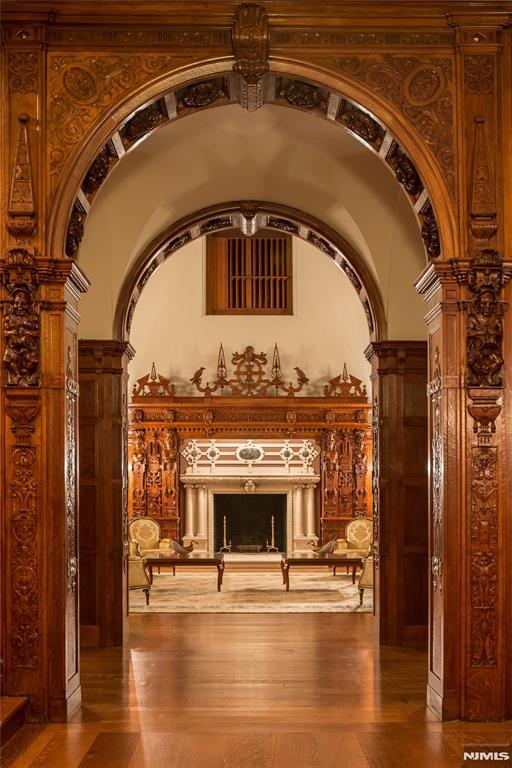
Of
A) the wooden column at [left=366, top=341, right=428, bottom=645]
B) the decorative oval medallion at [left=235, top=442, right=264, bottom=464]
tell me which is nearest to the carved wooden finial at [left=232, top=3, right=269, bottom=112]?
the wooden column at [left=366, top=341, right=428, bottom=645]

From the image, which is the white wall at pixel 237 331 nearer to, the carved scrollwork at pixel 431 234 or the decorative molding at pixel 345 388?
the decorative molding at pixel 345 388

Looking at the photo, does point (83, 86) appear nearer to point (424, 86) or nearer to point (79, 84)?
point (79, 84)

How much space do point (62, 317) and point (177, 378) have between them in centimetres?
1041

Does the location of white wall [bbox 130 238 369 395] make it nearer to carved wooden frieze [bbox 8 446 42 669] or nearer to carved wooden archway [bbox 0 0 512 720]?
carved wooden archway [bbox 0 0 512 720]

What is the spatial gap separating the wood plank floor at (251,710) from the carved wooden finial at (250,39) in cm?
401

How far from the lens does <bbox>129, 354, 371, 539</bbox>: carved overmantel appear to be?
15641 mm

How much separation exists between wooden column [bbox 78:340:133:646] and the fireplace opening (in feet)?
24.8

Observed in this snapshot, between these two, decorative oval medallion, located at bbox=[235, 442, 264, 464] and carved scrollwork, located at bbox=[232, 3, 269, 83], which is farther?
decorative oval medallion, located at bbox=[235, 442, 264, 464]

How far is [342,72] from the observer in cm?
570

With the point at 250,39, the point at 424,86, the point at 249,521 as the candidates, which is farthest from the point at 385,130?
the point at 249,521

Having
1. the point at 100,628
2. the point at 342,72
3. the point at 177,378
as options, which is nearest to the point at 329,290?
the point at 177,378

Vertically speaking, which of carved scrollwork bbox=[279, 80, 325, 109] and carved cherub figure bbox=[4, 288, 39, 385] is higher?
carved scrollwork bbox=[279, 80, 325, 109]

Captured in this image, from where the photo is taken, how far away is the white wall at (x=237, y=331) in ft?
52.5
